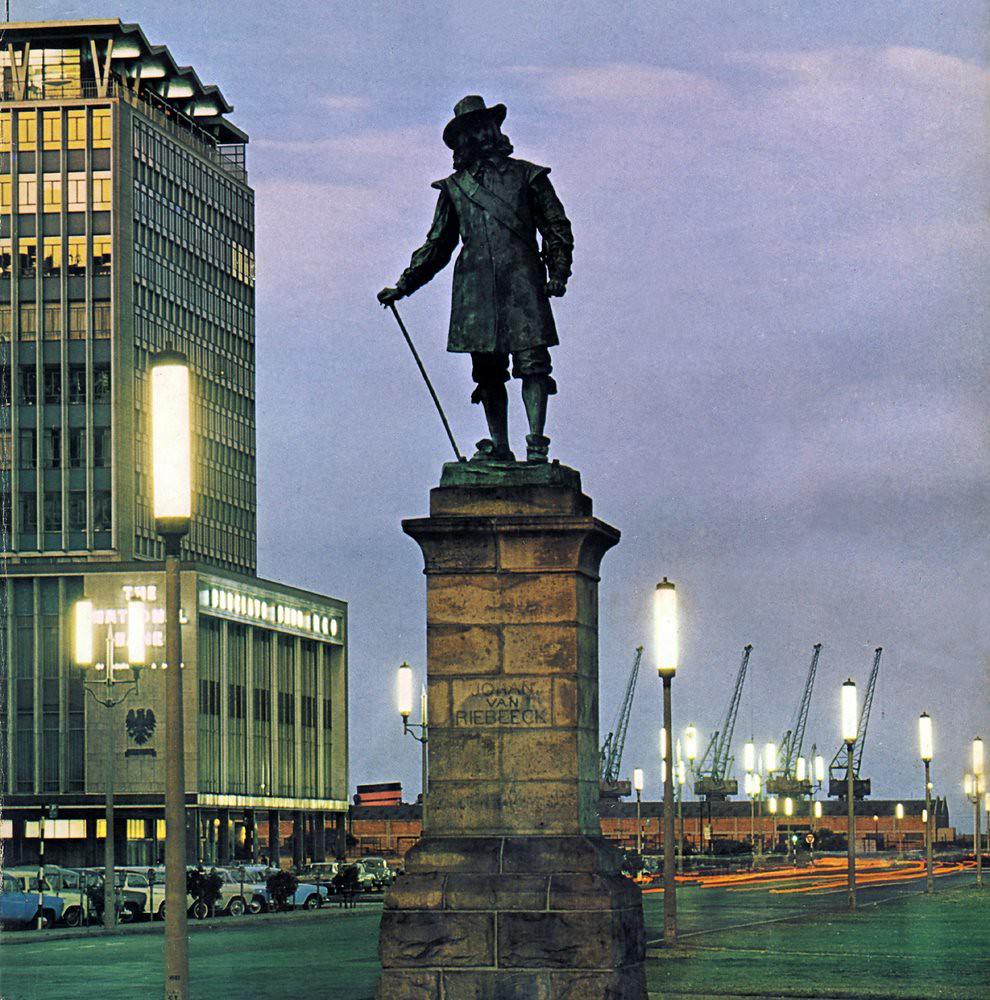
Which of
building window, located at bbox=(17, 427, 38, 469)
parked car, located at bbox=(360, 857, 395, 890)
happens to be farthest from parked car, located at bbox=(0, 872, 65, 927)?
building window, located at bbox=(17, 427, 38, 469)

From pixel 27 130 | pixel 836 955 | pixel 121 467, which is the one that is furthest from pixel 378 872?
pixel 27 130

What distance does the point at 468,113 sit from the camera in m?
21.2

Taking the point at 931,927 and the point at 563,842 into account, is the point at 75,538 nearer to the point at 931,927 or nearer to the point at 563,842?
the point at 931,927

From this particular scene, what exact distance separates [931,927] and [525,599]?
26.7 m

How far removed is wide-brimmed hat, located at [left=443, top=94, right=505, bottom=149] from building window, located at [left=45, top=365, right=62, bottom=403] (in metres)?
116

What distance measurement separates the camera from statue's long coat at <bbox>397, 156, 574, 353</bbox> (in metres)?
21.0

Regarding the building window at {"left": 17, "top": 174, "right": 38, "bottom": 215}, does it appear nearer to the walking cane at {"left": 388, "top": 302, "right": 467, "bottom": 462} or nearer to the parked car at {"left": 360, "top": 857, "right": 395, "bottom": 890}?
the parked car at {"left": 360, "top": 857, "right": 395, "bottom": 890}

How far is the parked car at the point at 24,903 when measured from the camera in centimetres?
5288

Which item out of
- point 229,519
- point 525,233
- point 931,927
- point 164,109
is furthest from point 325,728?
point 525,233

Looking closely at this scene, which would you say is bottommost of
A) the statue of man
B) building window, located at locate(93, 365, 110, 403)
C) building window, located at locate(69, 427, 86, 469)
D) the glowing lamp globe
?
the glowing lamp globe

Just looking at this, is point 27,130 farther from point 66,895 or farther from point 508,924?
point 508,924

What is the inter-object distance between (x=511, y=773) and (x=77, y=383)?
388ft

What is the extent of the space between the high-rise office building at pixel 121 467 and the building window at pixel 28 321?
0.16m

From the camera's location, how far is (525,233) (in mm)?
21172
